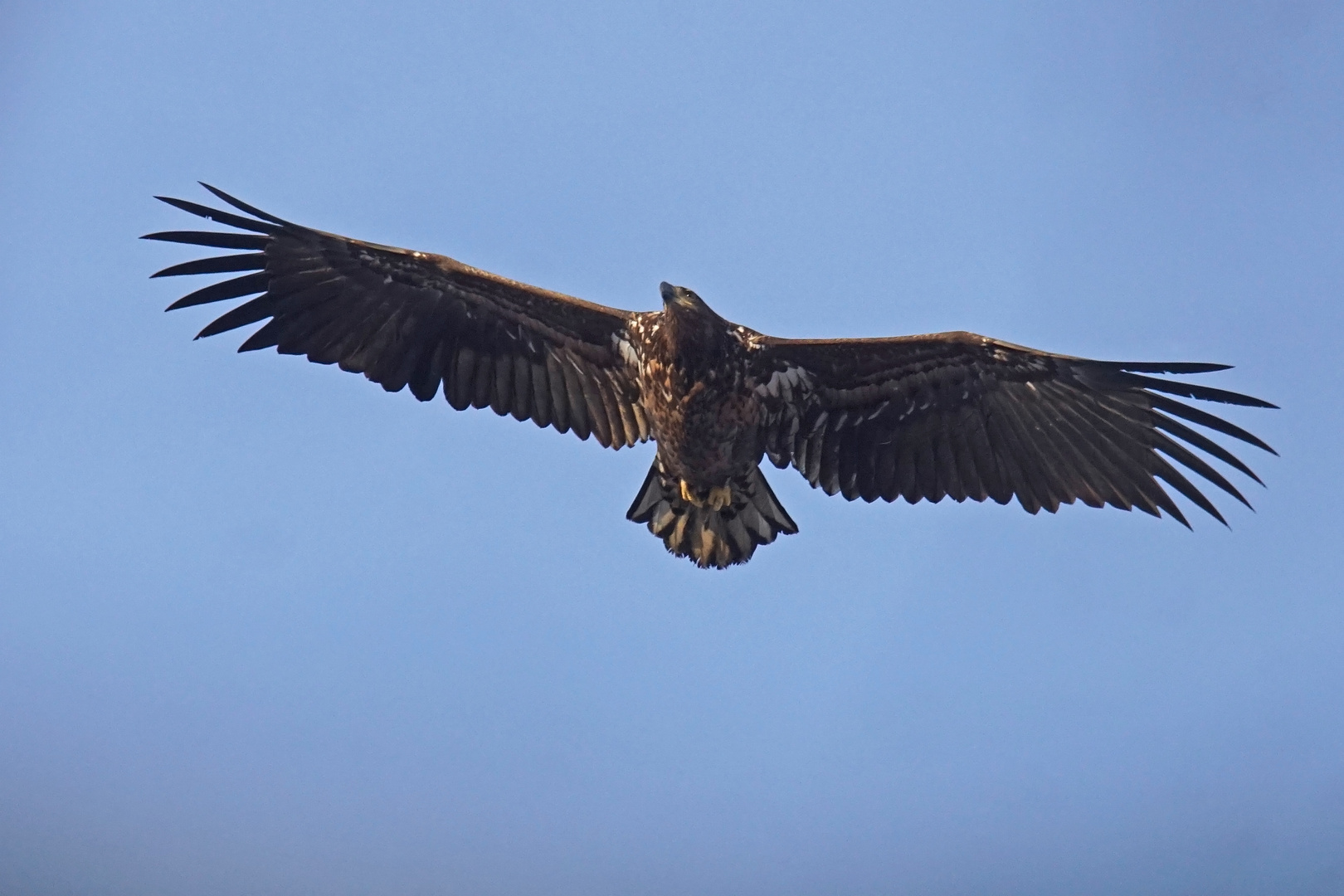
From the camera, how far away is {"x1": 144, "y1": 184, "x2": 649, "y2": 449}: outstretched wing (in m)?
11.4

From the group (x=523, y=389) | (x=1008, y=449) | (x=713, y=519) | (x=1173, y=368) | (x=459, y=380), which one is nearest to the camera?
(x=1173, y=368)

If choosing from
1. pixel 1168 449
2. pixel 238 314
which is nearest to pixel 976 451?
pixel 1168 449

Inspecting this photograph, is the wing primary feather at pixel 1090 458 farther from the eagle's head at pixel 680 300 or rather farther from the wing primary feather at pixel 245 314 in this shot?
the wing primary feather at pixel 245 314

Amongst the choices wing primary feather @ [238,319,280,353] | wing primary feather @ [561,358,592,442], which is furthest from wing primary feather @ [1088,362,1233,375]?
wing primary feather @ [238,319,280,353]

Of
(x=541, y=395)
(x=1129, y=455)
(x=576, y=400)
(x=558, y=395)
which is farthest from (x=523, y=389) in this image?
(x=1129, y=455)

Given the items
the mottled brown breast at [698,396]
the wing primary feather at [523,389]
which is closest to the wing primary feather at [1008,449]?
the mottled brown breast at [698,396]

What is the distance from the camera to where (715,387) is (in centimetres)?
1088

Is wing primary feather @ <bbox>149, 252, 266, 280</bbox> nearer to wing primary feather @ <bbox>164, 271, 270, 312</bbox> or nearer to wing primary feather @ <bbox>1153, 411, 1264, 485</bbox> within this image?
wing primary feather @ <bbox>164, 271, 270, 312</bbox>

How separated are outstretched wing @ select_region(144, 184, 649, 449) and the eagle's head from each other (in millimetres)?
717

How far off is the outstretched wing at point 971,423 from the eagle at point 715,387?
1 cm

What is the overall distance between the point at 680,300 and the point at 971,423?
2617 mm

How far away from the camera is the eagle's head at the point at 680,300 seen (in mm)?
10719

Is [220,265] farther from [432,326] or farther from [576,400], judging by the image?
[576,400]

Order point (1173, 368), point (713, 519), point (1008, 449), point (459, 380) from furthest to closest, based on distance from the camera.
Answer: point (459, 380), point (713, 519), point (1008, 449), point (1173, 368)
